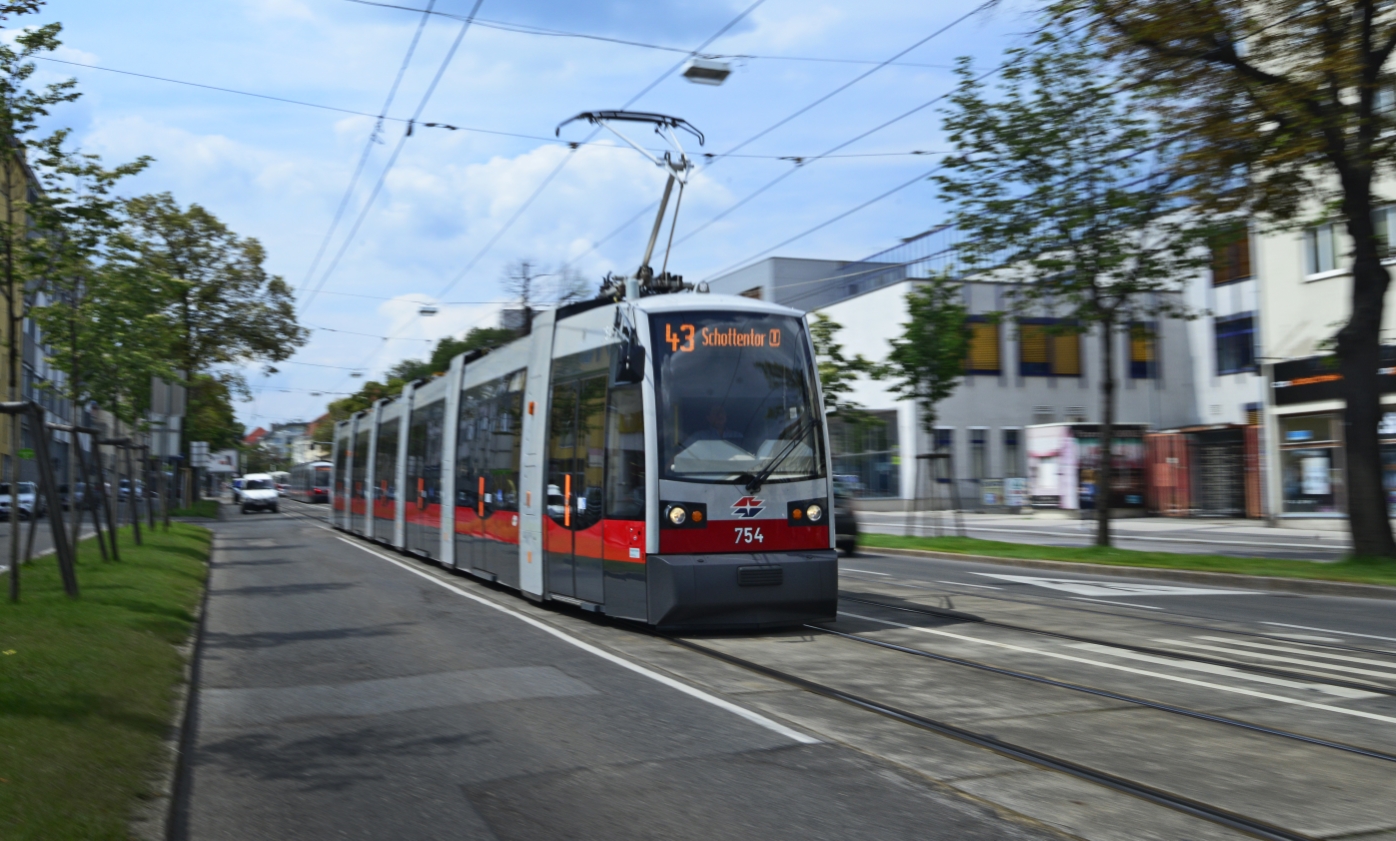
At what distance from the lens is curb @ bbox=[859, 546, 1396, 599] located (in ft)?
49.0

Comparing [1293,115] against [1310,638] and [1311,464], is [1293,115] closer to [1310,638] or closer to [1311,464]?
[1310,638]

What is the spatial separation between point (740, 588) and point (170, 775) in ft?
18.4

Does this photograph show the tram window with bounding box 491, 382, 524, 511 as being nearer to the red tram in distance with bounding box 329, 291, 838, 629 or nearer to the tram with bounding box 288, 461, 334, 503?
the red tram in distance with bounding box 329, 291, 838, 629

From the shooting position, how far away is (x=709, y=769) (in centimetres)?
595

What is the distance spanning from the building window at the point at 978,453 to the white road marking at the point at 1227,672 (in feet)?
142

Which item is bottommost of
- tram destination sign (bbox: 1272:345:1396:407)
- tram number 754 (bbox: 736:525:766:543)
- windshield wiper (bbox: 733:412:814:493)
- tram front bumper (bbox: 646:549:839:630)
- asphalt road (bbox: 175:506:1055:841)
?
asphalt road (bbox: 175:506:1055:841)

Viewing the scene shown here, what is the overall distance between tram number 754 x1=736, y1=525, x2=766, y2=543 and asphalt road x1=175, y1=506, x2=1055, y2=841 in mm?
1228

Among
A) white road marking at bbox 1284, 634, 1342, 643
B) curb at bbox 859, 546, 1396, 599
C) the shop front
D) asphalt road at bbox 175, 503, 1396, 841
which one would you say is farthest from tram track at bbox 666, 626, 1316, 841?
the shop front

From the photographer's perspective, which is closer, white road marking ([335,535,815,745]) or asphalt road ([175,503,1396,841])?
asphalt road ([175,503,1396,841])

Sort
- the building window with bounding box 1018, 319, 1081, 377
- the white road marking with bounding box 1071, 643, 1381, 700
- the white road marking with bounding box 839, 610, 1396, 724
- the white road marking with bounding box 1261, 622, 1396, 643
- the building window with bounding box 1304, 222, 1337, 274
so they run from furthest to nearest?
the building window with bounding box 1018, 319, 1081, 377 → the building window with bounding box 1304, 222, 1337, 274 → the white road marking with bounding box 1261, 622, 1396, 643 → the white road marking with bounding box 1071, 643, 1381, 700 → the white road marking with bounding box 839, 610, 1396, 724

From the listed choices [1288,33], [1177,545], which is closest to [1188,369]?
[1177,545]

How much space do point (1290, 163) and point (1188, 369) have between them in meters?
42.4

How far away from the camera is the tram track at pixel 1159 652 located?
801cm

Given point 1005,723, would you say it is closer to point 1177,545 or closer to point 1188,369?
point 1177,545
